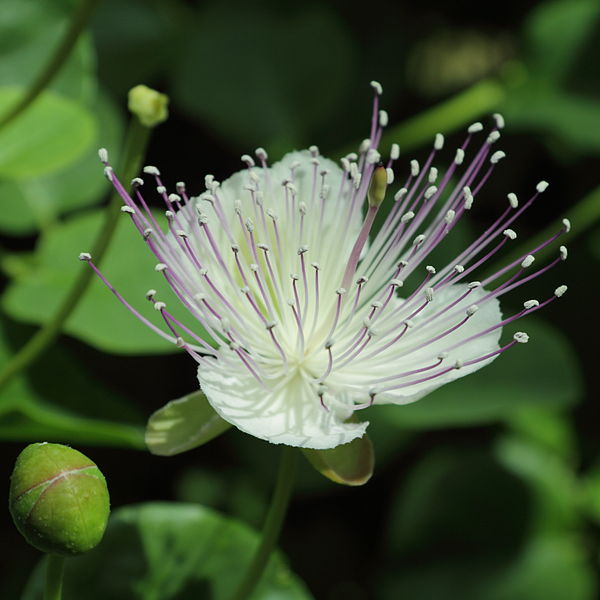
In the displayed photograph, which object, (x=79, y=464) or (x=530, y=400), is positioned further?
(x=530, y=400)

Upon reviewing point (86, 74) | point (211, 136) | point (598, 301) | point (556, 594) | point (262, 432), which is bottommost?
point (556, 594)

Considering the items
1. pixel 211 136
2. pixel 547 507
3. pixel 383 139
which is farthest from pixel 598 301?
pixel 211 136

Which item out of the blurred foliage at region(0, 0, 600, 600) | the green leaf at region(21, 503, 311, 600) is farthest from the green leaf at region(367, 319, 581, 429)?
the green leaf at region(21, 503, 311, 600)

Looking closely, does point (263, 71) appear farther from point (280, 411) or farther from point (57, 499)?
point (57, 499)

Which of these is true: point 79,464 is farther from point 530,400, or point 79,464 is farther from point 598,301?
point 598,301

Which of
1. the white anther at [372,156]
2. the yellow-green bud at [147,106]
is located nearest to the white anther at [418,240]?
the white anther at [372,156]

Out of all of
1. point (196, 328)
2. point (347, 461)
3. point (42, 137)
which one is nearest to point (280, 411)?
point (347, 461)

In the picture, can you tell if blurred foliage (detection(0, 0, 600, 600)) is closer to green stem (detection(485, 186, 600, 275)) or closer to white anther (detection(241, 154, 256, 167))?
green stem (detection(485, 186, 600, 275))

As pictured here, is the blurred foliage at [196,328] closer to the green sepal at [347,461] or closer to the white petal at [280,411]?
the white petal at [280,411]
